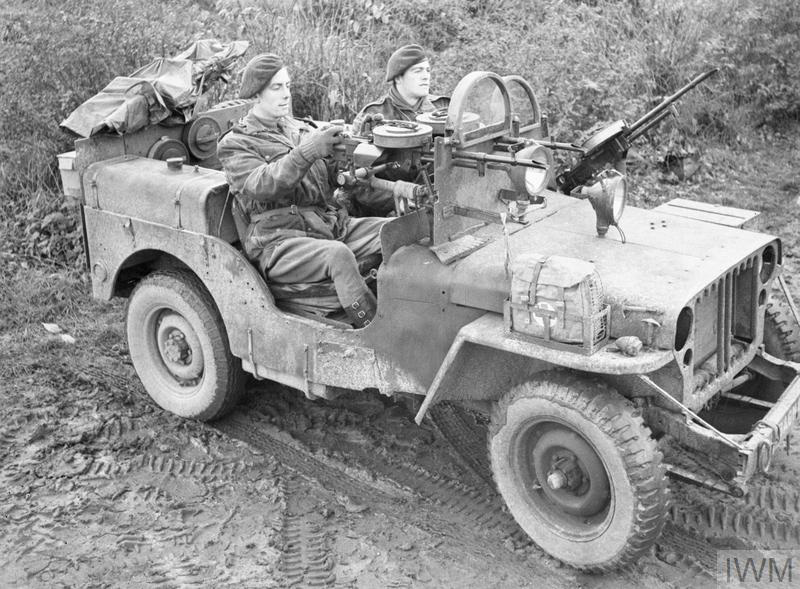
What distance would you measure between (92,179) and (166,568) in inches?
88.2

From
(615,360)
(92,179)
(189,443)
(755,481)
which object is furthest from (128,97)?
(755,481)

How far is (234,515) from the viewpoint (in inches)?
180

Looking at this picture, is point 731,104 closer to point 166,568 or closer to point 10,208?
point 10,208

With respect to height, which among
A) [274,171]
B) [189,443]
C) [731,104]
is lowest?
[189,443]

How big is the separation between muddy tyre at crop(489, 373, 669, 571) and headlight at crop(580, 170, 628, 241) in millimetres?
832

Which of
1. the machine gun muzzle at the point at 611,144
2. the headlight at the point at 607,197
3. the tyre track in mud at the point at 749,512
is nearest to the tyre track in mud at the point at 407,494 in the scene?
the tyre track in mud at the point at 749,512

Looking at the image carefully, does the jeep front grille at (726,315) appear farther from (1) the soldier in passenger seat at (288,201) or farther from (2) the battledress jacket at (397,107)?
(2) the battledress jacket at (397,107)

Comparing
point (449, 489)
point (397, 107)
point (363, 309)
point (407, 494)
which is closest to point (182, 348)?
point (363, 309)

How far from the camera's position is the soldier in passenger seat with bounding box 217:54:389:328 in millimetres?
4516

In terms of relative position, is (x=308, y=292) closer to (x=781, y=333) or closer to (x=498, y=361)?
(x=498, y=361)

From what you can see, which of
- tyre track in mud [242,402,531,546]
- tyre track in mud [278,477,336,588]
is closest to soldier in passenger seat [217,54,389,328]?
tyre track in mud [242,402,531,546]

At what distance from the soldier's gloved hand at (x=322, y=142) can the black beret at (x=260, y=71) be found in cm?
56

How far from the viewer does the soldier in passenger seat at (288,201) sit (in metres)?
4.52

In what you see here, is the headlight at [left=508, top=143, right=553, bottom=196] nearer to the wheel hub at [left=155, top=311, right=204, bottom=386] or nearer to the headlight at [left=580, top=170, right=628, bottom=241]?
the headlight at [left=580, top=170, right=628, bottom=241]
